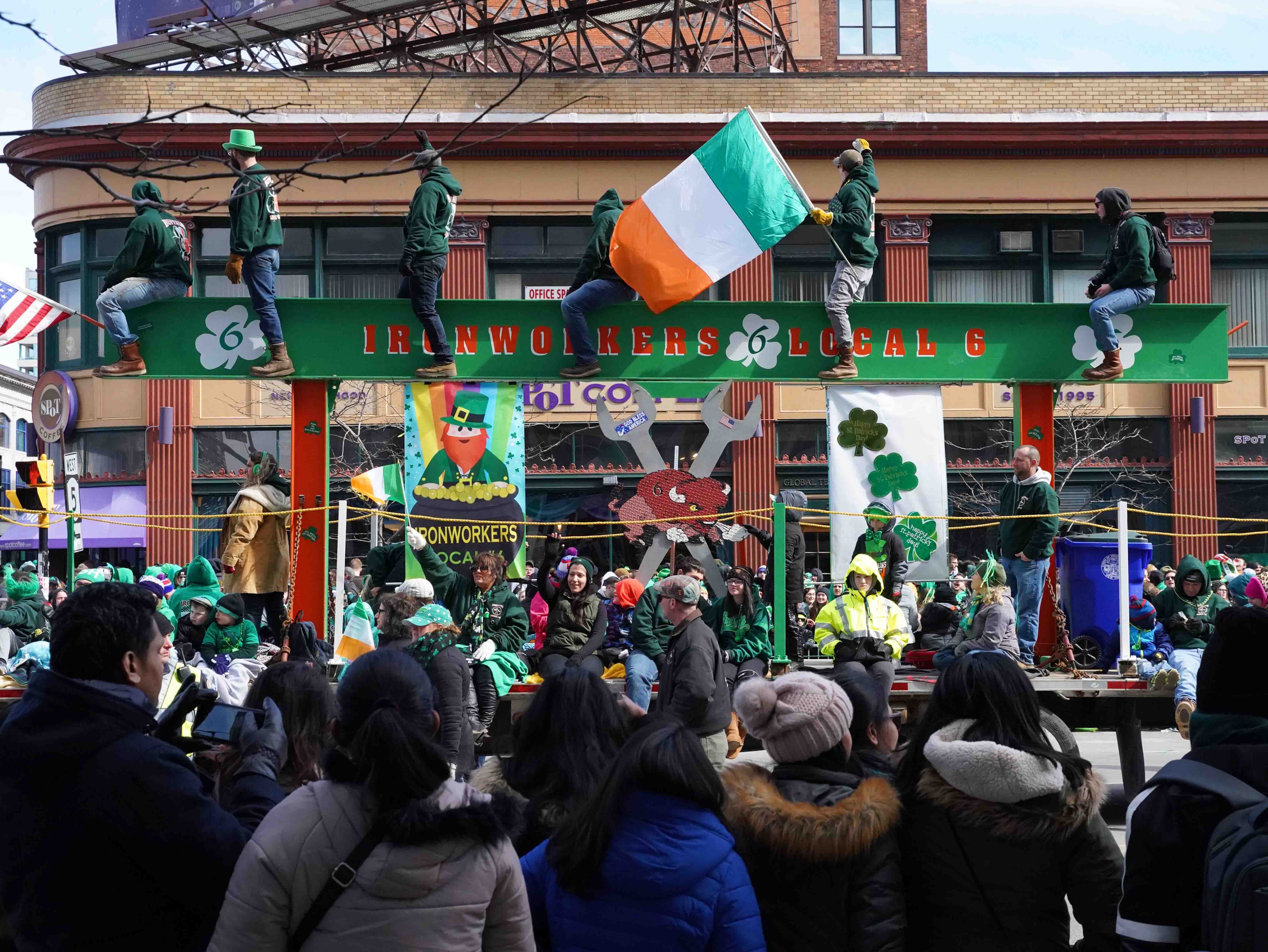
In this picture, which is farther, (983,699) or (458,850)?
(983,699)

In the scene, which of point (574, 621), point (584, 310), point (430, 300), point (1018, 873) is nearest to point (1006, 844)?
point (1018, 873)

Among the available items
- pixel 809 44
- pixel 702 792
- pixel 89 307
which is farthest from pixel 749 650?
pixel 809 44

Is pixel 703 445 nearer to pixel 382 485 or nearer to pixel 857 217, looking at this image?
pixel 857 217

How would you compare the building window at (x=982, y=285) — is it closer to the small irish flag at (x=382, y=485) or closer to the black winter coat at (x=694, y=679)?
the small irish flag at (x=382, y=485)

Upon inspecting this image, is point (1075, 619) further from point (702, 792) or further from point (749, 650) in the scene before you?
point (702, 792)

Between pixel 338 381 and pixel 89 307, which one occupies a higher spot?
pixel 89 307

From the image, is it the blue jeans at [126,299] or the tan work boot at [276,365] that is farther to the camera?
the tan work boot at [276,365]

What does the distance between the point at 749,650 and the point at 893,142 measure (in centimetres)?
1855

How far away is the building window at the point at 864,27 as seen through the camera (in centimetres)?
3362

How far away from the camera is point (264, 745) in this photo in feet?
12.9

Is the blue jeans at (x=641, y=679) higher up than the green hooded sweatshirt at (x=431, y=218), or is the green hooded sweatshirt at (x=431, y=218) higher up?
the green hooded sweatshirt at (x=431, y=218)

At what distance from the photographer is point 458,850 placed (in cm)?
316

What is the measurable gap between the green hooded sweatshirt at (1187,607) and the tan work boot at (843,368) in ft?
10.3

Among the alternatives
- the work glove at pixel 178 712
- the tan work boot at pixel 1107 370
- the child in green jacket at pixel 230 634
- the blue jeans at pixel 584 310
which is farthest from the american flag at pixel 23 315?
the work glove at pixel 178 712
